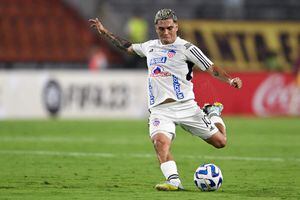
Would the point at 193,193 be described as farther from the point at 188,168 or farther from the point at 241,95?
the point at 241,95

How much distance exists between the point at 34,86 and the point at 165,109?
638 inches

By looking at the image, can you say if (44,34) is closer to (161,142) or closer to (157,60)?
(157,60)

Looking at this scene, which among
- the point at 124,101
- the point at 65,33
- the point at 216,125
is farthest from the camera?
the point at 65,33

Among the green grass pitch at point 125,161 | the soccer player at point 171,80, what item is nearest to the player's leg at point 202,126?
the soccer player at point 171,80

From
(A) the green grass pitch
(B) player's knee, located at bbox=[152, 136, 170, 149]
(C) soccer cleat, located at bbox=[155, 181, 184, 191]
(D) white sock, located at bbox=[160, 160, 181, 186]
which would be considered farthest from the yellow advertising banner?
(C) soccer cleat, located at bbox=[155, 181, 184, 191]

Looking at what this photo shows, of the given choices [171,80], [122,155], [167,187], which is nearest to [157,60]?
[171,80]

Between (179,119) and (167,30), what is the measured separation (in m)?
1.09

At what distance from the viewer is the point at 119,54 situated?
1328 inches

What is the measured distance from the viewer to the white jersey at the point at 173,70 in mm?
10953

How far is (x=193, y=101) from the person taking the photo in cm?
1116

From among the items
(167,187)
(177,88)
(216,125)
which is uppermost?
(177,88)

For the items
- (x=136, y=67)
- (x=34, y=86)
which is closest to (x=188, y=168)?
(x=34, y=86)

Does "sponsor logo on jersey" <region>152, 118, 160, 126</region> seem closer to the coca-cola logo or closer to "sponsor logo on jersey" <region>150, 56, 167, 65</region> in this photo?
"sponsor logo on jersey" <region>150, 56, 167, 65</region>

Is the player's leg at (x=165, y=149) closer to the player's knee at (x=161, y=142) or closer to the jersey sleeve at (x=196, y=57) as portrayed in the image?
the player's knee at (x=161, y=142)
